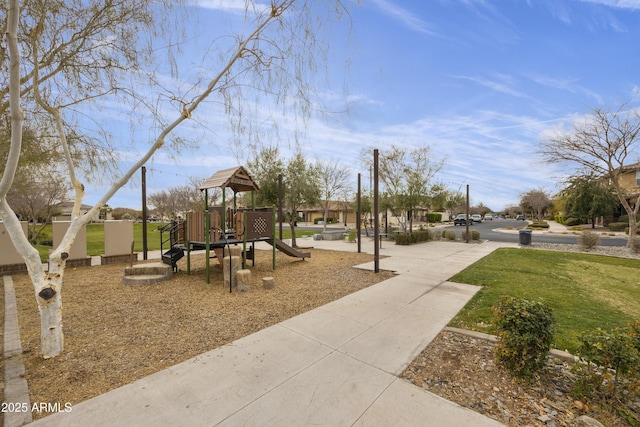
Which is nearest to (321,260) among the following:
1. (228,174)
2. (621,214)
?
(228,174)

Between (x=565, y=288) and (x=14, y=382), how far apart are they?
9.54m

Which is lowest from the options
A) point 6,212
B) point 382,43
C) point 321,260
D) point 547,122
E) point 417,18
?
point 321,260

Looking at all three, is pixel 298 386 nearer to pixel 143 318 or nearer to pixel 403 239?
pixel 143 318

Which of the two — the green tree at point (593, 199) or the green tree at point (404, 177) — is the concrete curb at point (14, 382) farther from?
the green tree at point (593, 199)

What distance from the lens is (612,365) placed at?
233 cm

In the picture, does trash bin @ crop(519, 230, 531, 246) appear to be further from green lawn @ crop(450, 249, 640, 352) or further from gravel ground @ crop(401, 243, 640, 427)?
gravel ground @ crop(401, 243, 640, 427)

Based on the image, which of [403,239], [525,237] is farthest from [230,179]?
[525,237]

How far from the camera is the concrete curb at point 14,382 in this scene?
226 centimetres

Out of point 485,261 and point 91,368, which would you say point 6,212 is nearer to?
point 91,368

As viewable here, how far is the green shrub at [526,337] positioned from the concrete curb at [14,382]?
14.3 ft

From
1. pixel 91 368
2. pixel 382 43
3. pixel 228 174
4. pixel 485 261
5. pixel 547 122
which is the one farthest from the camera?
pixel 547 122

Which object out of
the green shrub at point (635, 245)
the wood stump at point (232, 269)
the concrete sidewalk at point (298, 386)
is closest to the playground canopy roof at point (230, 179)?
the wood stump at point (232, 269)

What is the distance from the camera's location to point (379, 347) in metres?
3.49

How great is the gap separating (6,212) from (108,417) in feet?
8.33
